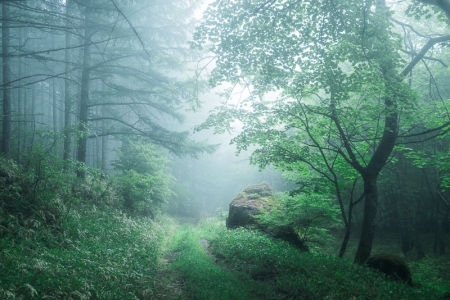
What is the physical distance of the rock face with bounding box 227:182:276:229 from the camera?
1292cm

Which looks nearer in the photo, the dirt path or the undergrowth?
the undergrowth

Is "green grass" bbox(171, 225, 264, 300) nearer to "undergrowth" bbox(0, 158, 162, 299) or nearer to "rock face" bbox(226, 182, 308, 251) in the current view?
"undergrowth" bbox(0, 158, 162, 299)

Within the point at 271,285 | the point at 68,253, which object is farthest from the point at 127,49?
the point at 271,285

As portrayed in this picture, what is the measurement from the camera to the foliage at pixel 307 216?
31.0ft

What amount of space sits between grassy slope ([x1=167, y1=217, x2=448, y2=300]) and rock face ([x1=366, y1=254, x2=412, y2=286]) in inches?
16.9

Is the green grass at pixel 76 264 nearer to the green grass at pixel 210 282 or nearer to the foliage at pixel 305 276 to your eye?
the green grass at pixel 210 282

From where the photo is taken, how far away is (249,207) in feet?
44.3

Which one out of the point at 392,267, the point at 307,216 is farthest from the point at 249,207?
the point at 392,267

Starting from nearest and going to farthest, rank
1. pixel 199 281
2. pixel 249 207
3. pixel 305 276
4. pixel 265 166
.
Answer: pixel 305 276, pixel 199 281, pixel 265 166, pixel 249 207

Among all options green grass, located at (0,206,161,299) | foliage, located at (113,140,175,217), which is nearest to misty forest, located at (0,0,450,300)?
green grass, located at (0,206,161,299)

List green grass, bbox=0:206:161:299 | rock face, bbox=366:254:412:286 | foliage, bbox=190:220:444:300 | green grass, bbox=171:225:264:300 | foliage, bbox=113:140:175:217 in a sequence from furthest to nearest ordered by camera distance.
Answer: foliage, bbox=113:140:175:217, rock face, bbox=366:254:412:286, green grass, bbox=171:225:264:300, foliage, bbox=190:220:444:300, green grass, bbox=0:206:161:299

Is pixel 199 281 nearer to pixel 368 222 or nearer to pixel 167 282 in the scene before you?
pixel 167 282

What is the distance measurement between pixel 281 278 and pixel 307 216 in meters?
3.67

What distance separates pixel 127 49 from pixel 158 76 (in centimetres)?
200
